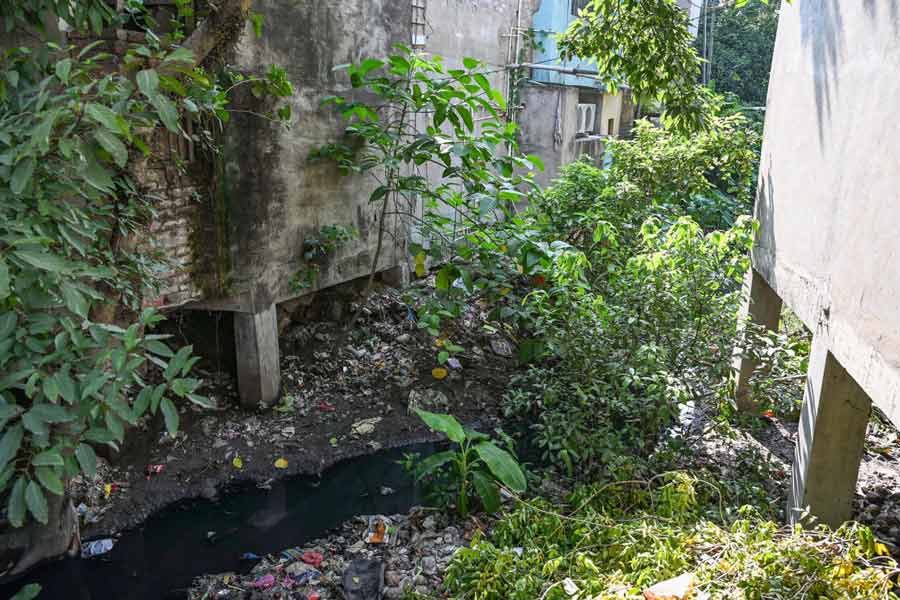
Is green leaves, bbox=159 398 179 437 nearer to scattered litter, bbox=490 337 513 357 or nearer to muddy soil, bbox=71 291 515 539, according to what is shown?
muddy soil, bbox=71 291 515 539

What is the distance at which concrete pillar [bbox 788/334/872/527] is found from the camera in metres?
3.60

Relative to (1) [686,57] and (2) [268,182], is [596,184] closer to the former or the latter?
(1) [686,57]

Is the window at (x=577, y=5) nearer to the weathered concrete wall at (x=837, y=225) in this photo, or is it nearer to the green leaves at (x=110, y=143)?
the weathered concrete wall at (x=837, y=225)

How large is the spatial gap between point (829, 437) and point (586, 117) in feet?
33.8

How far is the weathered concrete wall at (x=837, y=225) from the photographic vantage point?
277 cm

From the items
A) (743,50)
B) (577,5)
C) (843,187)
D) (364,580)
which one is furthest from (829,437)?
(743,50)

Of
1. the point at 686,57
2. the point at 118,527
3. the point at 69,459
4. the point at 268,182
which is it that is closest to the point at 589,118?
the point at 686,57

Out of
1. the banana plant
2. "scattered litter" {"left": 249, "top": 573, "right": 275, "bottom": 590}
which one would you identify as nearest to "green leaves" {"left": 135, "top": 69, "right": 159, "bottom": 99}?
the banana plant

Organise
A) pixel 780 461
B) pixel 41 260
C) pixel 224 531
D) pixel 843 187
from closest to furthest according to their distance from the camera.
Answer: pixel 41 260
pixel 843 187
pixel 224 531
pixel 780 461

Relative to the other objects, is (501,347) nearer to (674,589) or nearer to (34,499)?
(674,589)

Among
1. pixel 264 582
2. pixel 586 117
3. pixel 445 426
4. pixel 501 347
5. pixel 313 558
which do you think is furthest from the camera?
pixel 586 117

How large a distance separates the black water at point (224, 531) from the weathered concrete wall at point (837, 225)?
9.15 feet

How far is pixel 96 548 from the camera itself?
4203 mm

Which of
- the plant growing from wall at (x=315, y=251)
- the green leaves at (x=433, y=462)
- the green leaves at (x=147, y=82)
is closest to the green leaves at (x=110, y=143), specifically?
the green leaves at (x=147, y=82)
